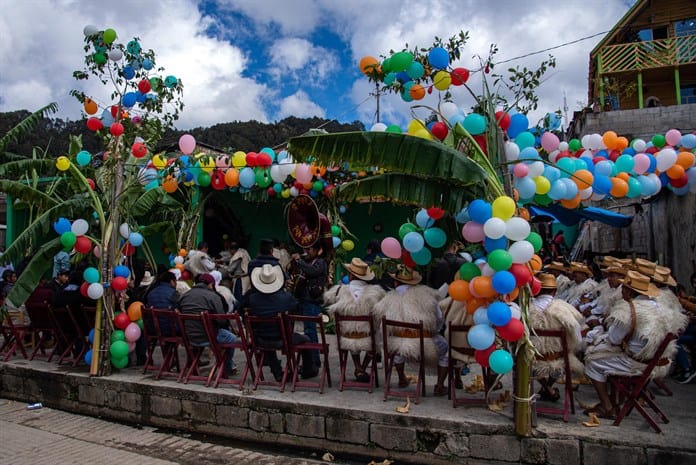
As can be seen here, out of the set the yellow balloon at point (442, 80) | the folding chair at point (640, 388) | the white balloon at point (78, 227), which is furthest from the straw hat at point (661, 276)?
the white balloon at point (78, 227)

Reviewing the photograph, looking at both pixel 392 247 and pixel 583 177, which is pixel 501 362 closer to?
pixel 392 247

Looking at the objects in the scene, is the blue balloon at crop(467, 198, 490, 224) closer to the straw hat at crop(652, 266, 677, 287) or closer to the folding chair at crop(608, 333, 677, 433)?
the folding chair at crop(608, 333, 677, 433)

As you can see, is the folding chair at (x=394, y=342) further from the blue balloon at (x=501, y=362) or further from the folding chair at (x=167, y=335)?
the folding chair at (x=167, y=335)

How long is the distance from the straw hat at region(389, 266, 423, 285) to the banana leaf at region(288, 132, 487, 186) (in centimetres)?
120

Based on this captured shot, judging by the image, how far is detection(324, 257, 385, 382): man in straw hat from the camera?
5.95m

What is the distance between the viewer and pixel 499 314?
433 cm

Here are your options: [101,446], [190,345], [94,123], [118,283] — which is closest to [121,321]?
[118,283]

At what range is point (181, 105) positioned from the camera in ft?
24.9

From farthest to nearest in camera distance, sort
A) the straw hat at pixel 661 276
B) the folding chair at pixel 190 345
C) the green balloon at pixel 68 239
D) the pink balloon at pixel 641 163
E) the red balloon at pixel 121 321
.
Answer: the pink balloon at pixel 641 163 → the red balloon at pixel 121 321 → the green balloon at pixel 68 239 → the folding chair at pixel 190 345 → the straw hat at pixel 661 276

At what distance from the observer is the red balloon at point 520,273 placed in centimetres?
446

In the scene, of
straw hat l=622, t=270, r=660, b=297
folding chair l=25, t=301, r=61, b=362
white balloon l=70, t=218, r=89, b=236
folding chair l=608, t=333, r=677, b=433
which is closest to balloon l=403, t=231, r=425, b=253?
straw hat l=622, t=270, r=660, b=297

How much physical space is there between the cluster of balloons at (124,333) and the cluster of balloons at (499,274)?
4.64 meters

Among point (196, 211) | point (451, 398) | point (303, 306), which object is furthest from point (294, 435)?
point (196, 211)

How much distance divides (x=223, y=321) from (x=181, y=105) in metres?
3.29
